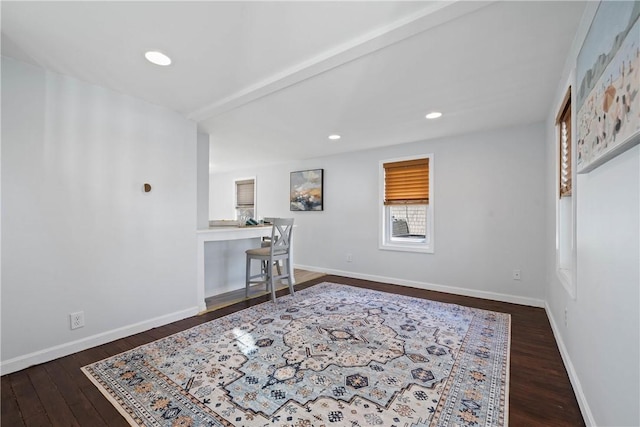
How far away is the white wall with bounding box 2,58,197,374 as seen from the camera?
1977mm

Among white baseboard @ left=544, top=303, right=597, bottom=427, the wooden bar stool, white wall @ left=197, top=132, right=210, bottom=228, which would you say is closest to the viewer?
white baseboard @ left=544, top=303, right=597, bottom=427

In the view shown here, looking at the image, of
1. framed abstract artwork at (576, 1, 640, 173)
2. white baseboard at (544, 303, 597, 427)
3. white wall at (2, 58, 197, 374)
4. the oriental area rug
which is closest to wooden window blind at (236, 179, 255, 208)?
white wall at (2, 58, 197, 374)

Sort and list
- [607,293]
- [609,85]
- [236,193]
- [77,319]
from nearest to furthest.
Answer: [609,85]
[607,293]
[77,319]
[236,193]

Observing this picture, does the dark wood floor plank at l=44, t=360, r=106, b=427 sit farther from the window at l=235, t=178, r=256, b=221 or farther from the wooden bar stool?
the window at l=235, t=178, r=256, b=221

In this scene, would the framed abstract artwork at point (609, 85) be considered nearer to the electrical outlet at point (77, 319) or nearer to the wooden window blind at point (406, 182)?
the wooden window blind at point (406, 182)

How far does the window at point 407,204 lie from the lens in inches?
163

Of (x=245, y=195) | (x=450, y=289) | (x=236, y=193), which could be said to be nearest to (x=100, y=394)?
(x=450, y=289)

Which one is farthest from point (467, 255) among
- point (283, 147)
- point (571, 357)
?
point (283, 147)

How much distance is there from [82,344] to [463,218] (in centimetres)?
436

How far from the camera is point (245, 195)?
6582mm

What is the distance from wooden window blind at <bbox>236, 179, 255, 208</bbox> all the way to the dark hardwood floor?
4.12 metres

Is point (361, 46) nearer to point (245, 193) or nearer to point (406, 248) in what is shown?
point (406, 248)

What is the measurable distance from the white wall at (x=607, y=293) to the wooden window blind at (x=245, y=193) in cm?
564

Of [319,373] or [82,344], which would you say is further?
[82,344]
